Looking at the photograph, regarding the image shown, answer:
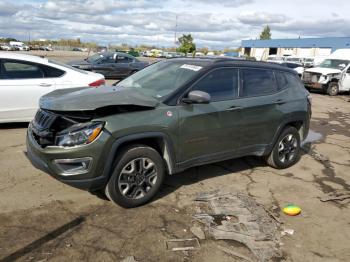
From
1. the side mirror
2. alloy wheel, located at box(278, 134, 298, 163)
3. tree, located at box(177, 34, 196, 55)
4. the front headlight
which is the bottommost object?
alloy wheel, located at box(278, 134, 298, 163)

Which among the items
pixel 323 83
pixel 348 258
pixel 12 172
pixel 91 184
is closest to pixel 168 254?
pixel 91 184

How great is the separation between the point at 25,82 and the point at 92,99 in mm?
3555

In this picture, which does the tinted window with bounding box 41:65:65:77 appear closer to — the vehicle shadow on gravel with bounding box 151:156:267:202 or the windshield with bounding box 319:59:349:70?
the vehicle shadow on gravel with bounding box 151:156:267:202

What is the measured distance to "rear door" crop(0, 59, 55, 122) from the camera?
661 centimetres

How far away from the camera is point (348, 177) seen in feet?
19.0

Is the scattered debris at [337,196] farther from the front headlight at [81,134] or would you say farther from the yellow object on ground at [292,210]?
the front headlight at [81,134]

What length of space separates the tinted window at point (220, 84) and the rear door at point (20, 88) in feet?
12.2

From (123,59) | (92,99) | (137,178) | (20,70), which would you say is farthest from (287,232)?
(123,59)

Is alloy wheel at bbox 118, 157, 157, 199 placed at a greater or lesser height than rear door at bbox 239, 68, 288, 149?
lesser

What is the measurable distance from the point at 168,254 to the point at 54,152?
5.05ft

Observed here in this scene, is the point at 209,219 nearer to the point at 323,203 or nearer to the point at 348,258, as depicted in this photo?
the point at 348,258

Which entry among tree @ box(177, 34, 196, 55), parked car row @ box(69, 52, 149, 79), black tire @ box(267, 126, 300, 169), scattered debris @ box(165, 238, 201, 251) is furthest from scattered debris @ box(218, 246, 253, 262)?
tree @ box(177, 34, 196, 55)

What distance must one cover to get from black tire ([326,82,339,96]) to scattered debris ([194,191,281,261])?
49.1ft

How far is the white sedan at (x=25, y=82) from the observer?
663cm
